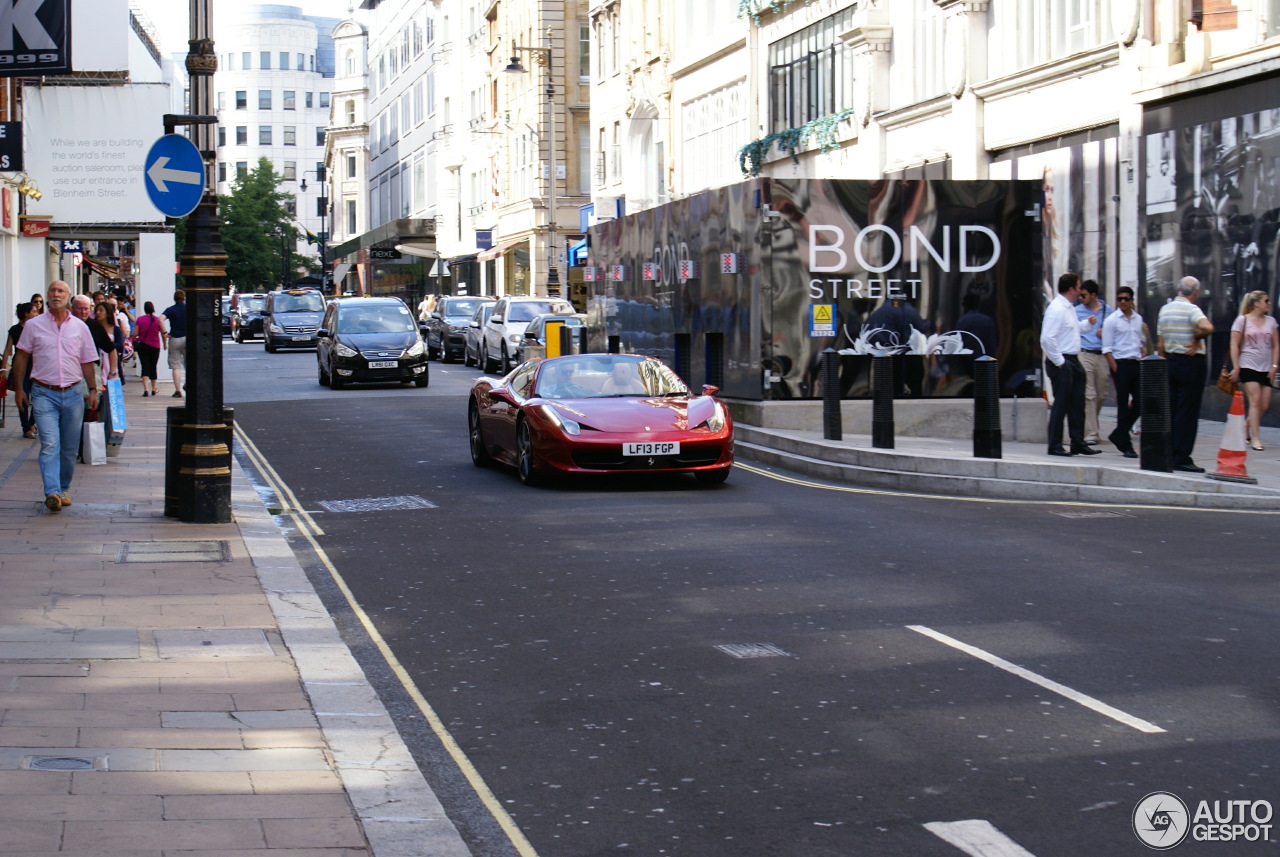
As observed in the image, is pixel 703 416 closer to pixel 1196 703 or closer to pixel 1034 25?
pixel 1196 703

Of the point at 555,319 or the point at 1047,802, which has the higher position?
the point at 555,319

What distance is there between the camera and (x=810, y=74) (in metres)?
34.6

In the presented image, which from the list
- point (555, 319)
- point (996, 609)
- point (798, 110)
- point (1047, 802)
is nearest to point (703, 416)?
point (996, 609)

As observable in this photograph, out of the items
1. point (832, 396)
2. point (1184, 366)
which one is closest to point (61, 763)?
point (1184, 366)

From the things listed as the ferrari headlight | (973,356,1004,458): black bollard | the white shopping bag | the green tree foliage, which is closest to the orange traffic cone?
(973,356,1004,458): black bollard

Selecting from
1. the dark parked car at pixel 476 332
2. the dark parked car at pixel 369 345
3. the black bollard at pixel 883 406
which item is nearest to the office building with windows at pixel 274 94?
the dark parked car at pixel 476 332

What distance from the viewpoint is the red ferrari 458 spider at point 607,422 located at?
14.2m

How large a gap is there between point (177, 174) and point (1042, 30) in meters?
16.7

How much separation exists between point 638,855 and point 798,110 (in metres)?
32.1

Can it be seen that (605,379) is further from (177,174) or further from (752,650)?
(752,650)

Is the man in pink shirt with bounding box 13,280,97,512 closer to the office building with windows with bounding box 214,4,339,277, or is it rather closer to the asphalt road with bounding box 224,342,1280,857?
the asphalt road with bounding box 224,342,1280,857

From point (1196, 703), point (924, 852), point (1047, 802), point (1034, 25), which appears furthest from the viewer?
point (1034, 25)

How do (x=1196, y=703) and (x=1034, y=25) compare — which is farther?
(x=1034, y=25)

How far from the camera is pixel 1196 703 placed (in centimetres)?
635
